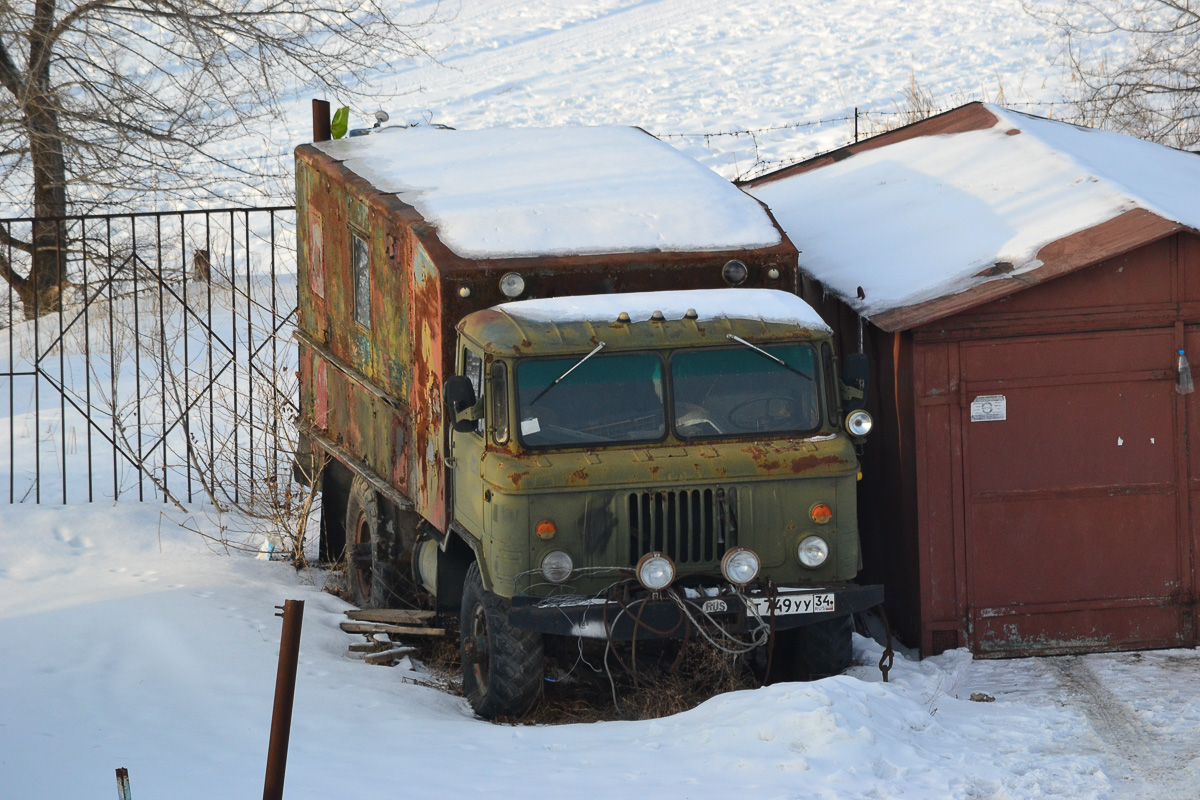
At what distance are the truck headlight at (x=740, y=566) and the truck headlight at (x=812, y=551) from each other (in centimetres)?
38

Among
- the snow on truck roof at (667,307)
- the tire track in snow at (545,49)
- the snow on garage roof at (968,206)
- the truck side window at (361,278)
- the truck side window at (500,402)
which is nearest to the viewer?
the truck side window at (500,402)

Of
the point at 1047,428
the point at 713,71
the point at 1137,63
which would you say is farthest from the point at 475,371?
the point at 713,71

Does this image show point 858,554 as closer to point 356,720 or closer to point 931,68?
point 356,720

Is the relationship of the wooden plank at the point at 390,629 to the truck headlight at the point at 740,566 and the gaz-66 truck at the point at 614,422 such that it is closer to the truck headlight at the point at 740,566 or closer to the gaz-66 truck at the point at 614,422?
the gaz-66 truck at the point at 614,422

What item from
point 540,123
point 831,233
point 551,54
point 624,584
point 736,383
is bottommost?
point 624,584

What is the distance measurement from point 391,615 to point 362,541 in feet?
5.05

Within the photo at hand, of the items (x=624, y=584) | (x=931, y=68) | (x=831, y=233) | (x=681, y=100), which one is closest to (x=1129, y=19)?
(x=931, y=68)

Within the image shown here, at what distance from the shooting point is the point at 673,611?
756 cm

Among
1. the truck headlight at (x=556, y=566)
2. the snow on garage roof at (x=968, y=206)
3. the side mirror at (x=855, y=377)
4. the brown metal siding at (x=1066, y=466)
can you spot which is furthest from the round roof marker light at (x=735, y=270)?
the truck headlight at (x=556, y=566)

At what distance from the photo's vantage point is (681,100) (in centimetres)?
2945

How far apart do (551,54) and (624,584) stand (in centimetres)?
2749

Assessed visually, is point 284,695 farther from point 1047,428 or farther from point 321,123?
point 321,123

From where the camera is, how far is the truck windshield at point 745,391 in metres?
7.92

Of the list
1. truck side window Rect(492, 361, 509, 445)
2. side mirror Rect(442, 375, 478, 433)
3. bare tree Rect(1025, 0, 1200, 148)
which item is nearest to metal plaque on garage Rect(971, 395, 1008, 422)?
truck side window Rect(492, 361, 509, 445)
